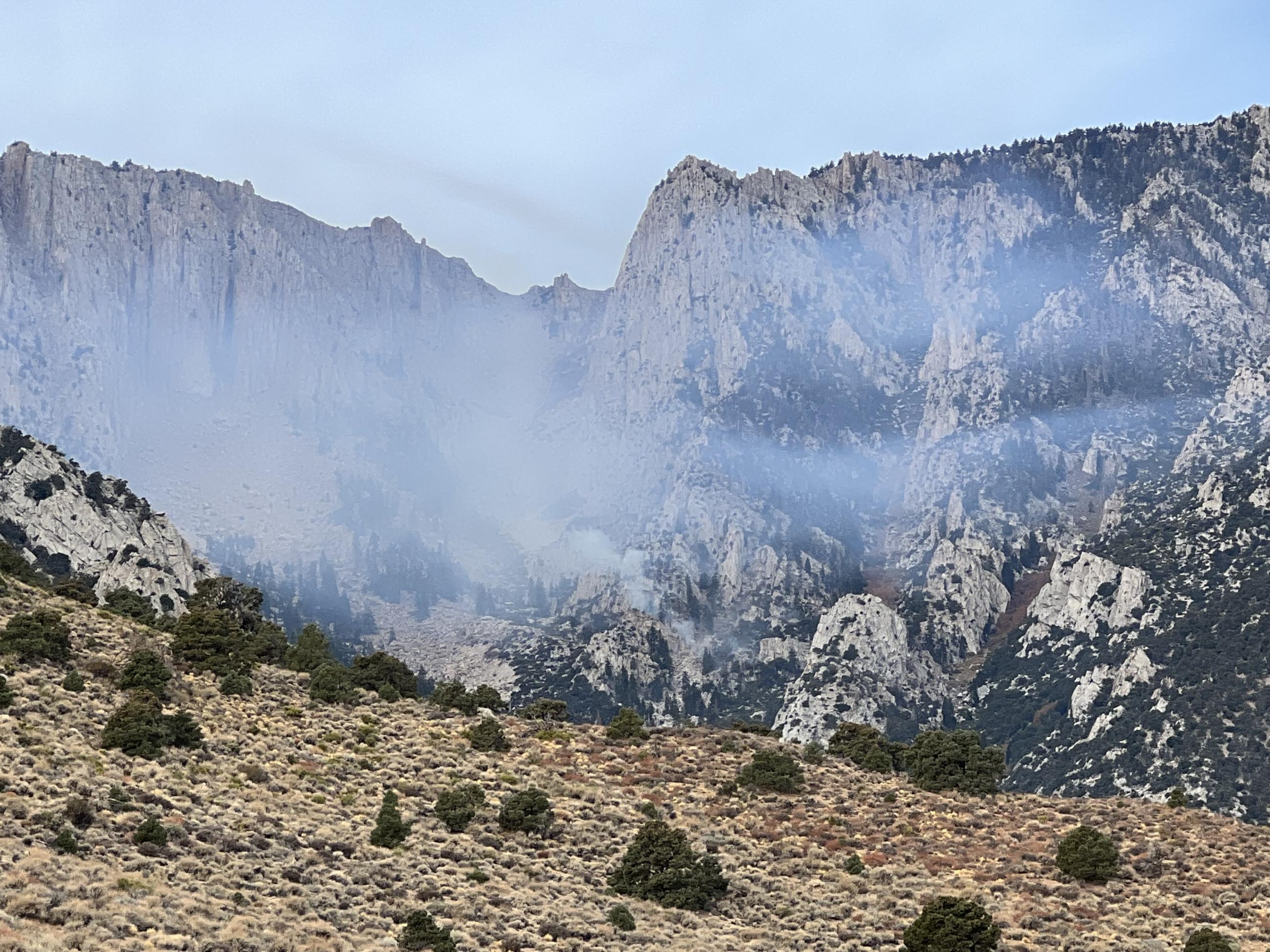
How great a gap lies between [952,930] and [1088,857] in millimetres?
14760

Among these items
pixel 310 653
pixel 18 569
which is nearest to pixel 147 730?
pixel 310 653

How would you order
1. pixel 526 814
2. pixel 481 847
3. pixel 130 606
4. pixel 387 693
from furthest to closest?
pixel 130 606 → pixel 387 693 → pixel 526 814 → pixel 481 847

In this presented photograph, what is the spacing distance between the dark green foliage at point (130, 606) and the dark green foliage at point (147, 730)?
29532mm

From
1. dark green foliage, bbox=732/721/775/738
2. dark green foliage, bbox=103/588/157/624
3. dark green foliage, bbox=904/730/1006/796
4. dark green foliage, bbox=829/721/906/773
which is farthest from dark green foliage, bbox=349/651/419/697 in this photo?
dark green foliage, bbox=904/730/1006/796

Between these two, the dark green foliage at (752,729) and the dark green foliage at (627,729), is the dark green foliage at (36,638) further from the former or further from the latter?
the dark green foliage at (752,729)

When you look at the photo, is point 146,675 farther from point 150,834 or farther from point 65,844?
point 65,844

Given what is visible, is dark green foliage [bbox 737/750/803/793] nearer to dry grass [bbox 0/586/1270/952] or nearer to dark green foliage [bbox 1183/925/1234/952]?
dry grass [bbox 0/586/1270/952]

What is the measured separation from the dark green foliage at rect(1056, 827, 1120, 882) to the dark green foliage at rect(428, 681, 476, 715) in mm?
37963

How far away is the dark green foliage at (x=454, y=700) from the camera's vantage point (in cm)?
8038

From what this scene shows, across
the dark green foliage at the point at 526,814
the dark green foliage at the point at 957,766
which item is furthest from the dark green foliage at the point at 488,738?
the dark green foliage at the point at 957,766

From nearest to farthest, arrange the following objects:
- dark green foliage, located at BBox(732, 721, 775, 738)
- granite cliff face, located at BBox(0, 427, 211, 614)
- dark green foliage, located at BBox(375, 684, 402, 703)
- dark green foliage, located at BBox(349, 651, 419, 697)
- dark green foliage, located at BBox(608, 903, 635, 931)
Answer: dark green foliage, located at BBox(608, 903, 635, 931), dark green foliage, located at BBox(375, 684, 402, 703), dark green foliage, located at BBox(349, 651, 419, 697), dark green foliage, located at BBox(732, 721, 775, 738), granite cliff face, located at BBox(0, 427, 211, 614)

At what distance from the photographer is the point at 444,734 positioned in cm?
7175

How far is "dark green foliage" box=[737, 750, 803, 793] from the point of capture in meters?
70.4

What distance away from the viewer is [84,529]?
173 m
